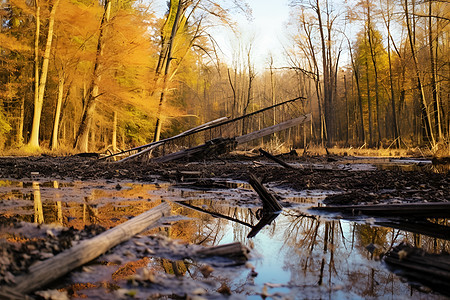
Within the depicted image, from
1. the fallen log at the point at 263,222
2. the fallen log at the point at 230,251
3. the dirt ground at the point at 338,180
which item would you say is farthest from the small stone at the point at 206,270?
the dirt ground at the point at 338,180

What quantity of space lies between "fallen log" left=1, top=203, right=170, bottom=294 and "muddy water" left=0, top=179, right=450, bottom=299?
0.12 metres

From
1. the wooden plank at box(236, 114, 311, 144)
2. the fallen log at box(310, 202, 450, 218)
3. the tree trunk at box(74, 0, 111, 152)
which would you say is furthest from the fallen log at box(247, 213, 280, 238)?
the tree trunk at box(74, 0, 111, 152)

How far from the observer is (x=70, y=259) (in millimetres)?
1830

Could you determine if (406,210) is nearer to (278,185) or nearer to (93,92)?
(278,185)

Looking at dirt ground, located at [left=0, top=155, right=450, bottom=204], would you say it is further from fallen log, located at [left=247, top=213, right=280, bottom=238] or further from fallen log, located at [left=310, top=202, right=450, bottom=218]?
fallen log, located at [left=247, top=213, right=280, bottom=238]

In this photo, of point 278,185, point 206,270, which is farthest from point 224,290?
point 278,185

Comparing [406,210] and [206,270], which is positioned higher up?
[406,210]

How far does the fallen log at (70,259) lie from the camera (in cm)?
155

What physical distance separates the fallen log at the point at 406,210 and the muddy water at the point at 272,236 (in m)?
0.28

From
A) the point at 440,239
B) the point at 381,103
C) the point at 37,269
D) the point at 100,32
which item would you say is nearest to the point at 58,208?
the point at 37,269

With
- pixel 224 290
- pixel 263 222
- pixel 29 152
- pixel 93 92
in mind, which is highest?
pixel 93 92

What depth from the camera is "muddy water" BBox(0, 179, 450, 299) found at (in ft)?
6.03

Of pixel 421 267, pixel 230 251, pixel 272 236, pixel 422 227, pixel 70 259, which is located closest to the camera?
pixel 70 259

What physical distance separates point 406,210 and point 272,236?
62.2 inches
